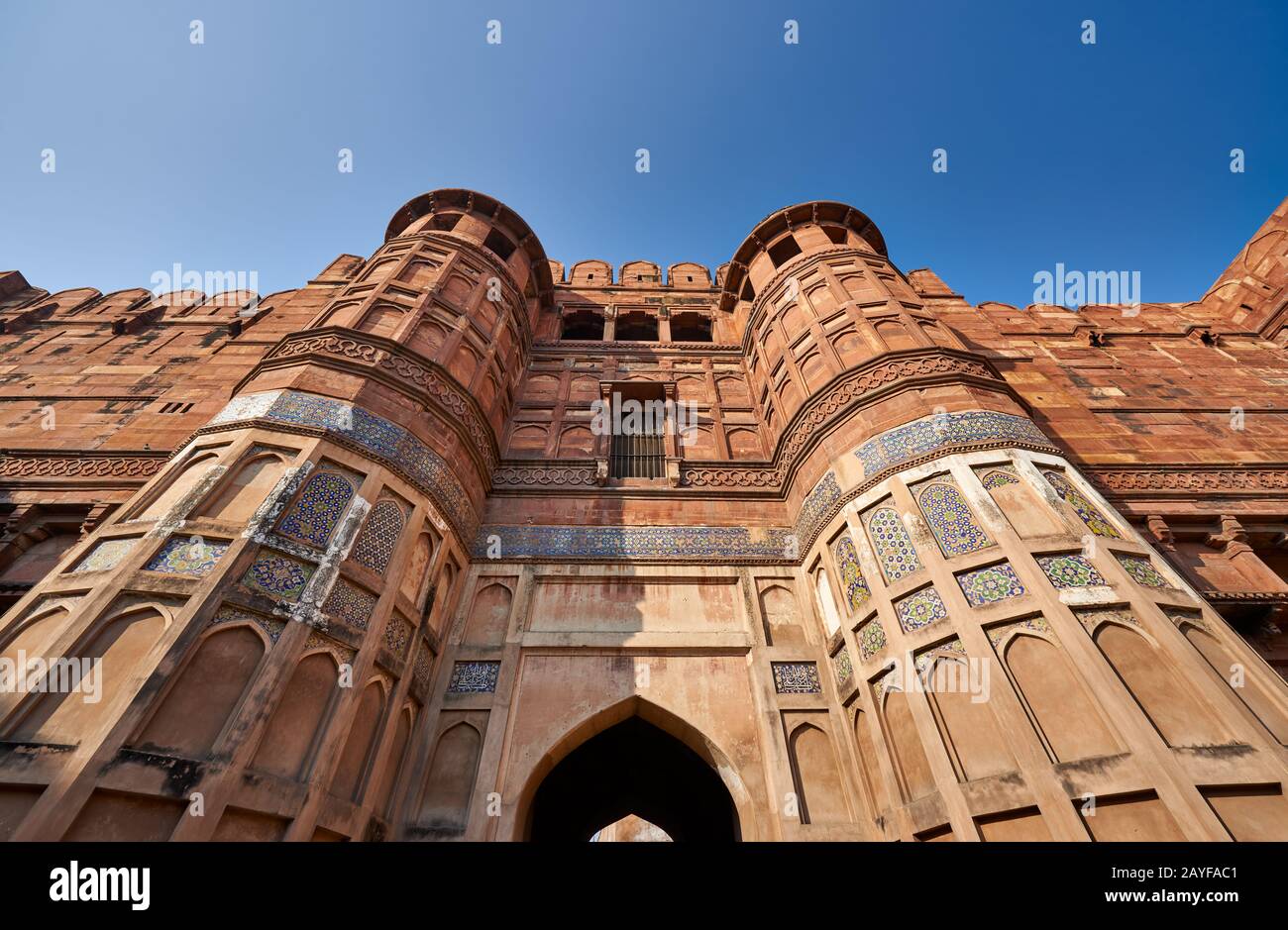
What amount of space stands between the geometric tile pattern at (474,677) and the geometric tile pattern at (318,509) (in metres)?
2.36

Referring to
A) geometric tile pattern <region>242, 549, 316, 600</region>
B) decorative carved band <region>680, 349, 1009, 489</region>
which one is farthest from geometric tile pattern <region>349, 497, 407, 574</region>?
decorative carved band <region>680, 349, 1009, 489</region>

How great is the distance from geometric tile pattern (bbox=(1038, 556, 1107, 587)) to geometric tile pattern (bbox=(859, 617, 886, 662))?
1767 millimetres

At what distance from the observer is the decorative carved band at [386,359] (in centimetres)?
817

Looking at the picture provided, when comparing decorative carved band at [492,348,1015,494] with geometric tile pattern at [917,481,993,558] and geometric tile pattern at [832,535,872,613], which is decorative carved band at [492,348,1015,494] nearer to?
geometric tile pattern at [917,481,993,558]

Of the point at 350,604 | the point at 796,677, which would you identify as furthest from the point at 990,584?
the point at 350,604

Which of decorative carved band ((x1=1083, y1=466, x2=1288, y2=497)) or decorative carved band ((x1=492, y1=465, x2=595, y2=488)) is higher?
decorative carved band ((x1=492, y1=465, x2=595, y2=488))

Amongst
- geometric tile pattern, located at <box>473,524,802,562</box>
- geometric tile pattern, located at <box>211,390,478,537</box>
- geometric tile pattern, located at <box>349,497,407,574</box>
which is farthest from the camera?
geometric tile pattern, located at <box>473,524,802,562</box>

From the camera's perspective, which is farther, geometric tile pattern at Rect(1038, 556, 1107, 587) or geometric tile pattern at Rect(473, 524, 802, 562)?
geometric tile pattern at Rect(473, 524, 802, 562)

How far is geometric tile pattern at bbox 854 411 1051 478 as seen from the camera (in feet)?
24.2

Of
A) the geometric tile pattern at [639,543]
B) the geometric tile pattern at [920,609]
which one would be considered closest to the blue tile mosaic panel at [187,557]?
the geometric tile pattern at [639,543]

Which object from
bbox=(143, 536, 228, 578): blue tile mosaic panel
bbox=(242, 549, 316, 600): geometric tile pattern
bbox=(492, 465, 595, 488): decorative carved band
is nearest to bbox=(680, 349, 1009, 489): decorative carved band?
bbox=(492, 465, 595, 488): decorative carved band
